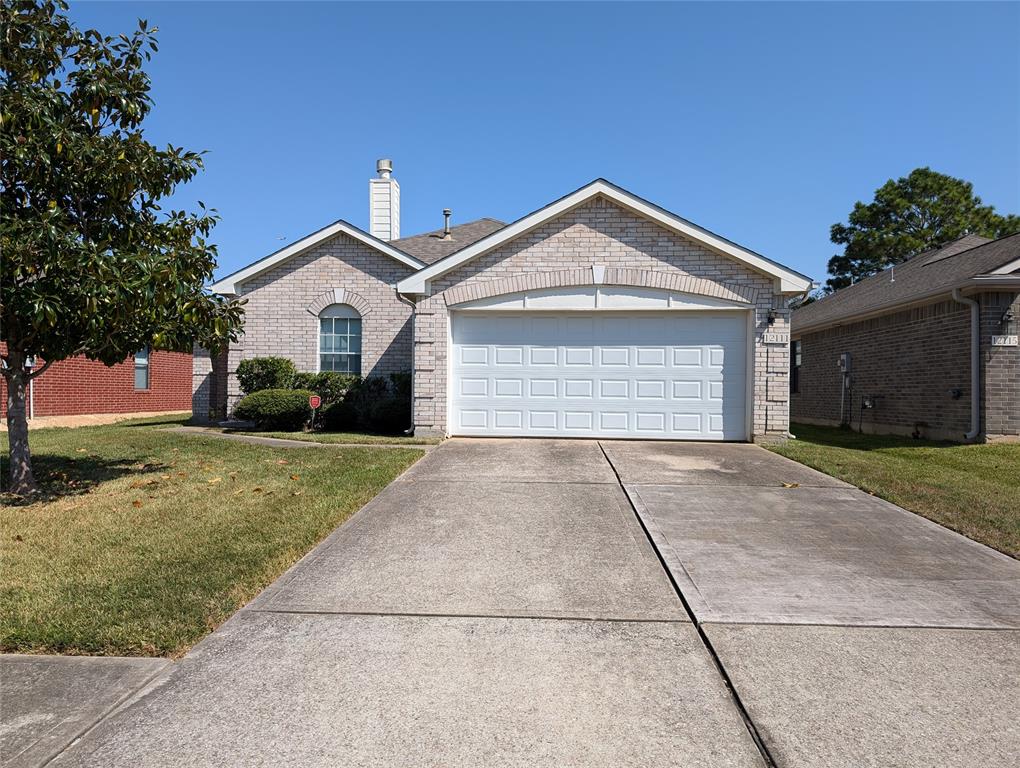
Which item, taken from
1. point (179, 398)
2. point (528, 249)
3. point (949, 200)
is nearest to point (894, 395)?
point (528, 249)

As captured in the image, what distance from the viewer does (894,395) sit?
603 inches

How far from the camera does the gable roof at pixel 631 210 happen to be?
11.9 m

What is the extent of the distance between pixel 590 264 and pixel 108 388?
52.8ft

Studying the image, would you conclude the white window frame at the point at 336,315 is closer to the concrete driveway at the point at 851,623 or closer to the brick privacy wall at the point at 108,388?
the brick privacy wall at the point at 108,388

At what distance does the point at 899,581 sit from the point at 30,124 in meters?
8.58

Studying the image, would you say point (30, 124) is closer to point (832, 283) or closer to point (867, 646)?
point (867, 646)

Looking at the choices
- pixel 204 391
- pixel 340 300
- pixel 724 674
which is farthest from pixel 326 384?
pixel 724 674

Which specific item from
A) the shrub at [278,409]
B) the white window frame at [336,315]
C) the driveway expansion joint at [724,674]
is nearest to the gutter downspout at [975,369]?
the driveway expansion joint at [724,674]

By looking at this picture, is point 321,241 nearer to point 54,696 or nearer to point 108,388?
point 108,388

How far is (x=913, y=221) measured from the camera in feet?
133

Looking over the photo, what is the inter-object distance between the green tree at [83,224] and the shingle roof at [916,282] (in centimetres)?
1274

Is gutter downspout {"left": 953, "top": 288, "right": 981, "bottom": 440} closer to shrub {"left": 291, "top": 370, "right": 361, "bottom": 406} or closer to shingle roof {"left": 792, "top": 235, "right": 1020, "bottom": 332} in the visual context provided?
shingle roof {"left": 792, "top": 235, "right": 1020, "bottom": 332}

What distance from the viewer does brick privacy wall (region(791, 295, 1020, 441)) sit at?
40.0 feet

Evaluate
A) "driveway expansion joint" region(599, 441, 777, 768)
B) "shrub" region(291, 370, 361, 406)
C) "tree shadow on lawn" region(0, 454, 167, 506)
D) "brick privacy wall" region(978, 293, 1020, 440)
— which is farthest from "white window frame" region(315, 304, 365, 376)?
"brick privacy wall" region(978, 293, 1020, 440)
